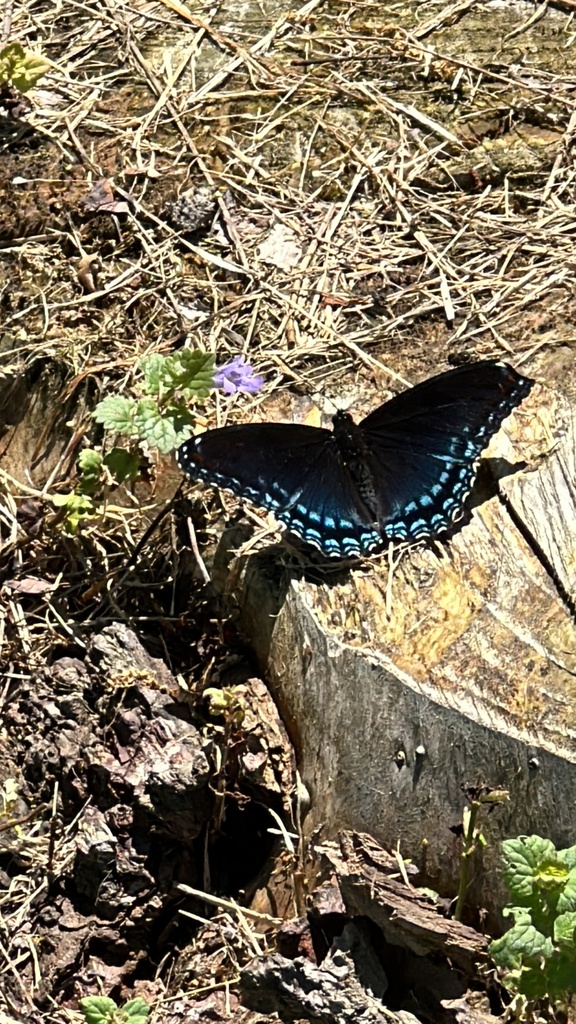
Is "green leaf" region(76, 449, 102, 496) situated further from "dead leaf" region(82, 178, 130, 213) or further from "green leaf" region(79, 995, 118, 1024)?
"green leaf" region(79, 995, 118, 1024)

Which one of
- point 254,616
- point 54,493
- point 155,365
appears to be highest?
point 155,365

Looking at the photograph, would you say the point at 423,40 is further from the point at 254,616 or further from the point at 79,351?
the point at 254,616

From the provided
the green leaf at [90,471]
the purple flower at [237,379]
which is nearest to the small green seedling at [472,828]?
the purple flower at [237,379]

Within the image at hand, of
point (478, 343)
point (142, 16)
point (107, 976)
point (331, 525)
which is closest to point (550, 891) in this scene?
point (331, 525)

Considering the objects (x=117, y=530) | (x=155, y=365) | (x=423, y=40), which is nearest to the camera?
(x=155, y=365)

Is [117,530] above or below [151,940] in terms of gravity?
above

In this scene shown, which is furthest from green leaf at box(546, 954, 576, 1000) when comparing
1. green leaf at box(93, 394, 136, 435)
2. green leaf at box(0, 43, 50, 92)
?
green leaf at box(0, 43, 50, 92)
